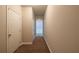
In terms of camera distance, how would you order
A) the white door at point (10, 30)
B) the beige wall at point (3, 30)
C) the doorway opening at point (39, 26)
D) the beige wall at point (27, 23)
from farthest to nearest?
1. the doorway opening at point (39, 26)
2. the beige wall at point (27, 23)
3. the white door at point (10, 30)
4. the beige wall at point (3, 30)

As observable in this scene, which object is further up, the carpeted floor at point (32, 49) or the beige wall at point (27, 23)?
the beige wall at point (27, 23)

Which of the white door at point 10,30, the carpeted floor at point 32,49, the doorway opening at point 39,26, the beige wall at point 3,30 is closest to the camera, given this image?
the beige wall at point 3,30

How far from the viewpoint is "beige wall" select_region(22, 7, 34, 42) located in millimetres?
6109

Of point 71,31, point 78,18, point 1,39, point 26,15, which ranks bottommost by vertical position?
point 1,39

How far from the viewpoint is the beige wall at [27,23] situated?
611 cm

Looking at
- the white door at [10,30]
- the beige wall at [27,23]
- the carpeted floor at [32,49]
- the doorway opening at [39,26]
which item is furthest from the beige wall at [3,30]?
the doorway opening at [39,26]

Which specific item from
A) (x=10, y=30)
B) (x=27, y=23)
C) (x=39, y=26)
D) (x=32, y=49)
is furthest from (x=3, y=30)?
(x=39, y=26)

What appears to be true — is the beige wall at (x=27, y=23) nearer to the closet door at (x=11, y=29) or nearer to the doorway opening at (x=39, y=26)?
the closet door at (x=11, y=29)
